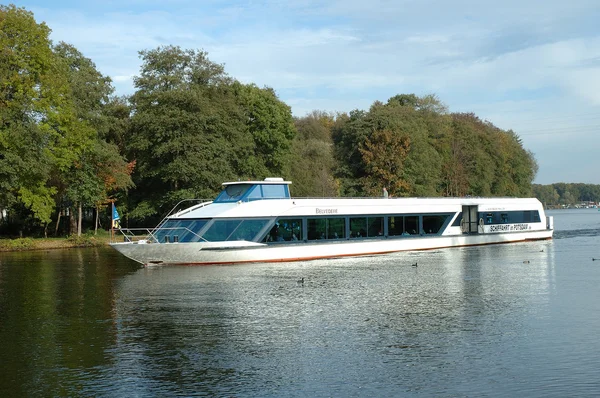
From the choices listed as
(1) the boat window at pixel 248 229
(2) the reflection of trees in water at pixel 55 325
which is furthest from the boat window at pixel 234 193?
(2) the reflection of trees in water at pixel 55 325

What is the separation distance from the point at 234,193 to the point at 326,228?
6426 mm

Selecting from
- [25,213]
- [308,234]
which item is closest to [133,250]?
[308,234]

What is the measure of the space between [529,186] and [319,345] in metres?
120

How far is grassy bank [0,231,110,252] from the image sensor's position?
54.0 metres

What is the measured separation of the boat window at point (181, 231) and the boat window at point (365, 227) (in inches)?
Result: 433

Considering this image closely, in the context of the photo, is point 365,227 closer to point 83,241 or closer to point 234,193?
point 234,193

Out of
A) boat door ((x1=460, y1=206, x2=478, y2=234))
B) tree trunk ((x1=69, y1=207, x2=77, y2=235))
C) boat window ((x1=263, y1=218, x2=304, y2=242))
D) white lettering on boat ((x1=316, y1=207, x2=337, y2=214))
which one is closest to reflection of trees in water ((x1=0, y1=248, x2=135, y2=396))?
boat window ((x1=263, y1=218, x2=304, y2=242))

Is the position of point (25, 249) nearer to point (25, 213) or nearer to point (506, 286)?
point (25, 213)

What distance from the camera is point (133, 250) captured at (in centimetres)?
3794

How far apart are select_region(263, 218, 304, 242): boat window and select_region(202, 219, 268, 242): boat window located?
2.86ft

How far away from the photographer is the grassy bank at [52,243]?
177ft

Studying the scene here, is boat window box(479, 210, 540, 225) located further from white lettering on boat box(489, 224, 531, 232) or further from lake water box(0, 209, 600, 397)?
lake water box(0, 209, 600, 397)

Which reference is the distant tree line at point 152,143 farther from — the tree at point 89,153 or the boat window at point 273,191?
the boat window at point 273,191

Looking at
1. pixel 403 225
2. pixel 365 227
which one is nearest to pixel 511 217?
pixel 403 225
